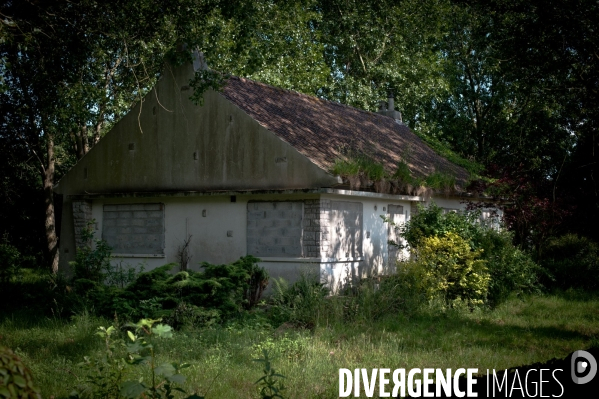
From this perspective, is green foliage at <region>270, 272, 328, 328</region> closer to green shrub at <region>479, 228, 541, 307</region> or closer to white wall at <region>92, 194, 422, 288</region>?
white wall at <region>92, 194, 422, 288</region>

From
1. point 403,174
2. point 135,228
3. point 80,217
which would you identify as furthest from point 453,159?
point 80,217

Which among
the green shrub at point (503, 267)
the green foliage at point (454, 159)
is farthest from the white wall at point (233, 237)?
the green foliage at point (454, 159)

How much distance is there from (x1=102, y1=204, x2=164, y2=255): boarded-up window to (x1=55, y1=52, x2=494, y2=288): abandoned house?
1.2 inches

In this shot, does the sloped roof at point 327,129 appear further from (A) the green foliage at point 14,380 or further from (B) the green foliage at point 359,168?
(A) the green foliage at point 14,380

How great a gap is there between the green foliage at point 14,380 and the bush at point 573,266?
13211 mm

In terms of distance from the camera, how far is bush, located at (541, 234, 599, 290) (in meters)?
16.7

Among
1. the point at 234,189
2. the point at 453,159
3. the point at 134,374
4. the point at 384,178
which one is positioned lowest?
the point at 134,374

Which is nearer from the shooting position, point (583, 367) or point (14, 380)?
point (14, 380)

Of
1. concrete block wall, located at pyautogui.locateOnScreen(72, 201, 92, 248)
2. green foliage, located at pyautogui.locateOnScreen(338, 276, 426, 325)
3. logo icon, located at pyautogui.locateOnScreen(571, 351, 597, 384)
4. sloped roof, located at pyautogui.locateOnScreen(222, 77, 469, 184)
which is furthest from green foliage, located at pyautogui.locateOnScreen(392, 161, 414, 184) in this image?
logo icon, located at pyautogui.locateOnScreen(571, 351, 597, 384)

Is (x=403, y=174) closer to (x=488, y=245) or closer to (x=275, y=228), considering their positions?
(x=488, y=245)

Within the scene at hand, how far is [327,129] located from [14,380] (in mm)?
14741

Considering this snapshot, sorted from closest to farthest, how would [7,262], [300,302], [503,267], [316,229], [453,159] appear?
[300,302] → [503,267] → [316,229] → [7,262] → [453,159]

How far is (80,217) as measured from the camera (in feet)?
58.6

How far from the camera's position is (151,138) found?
17.2 m
